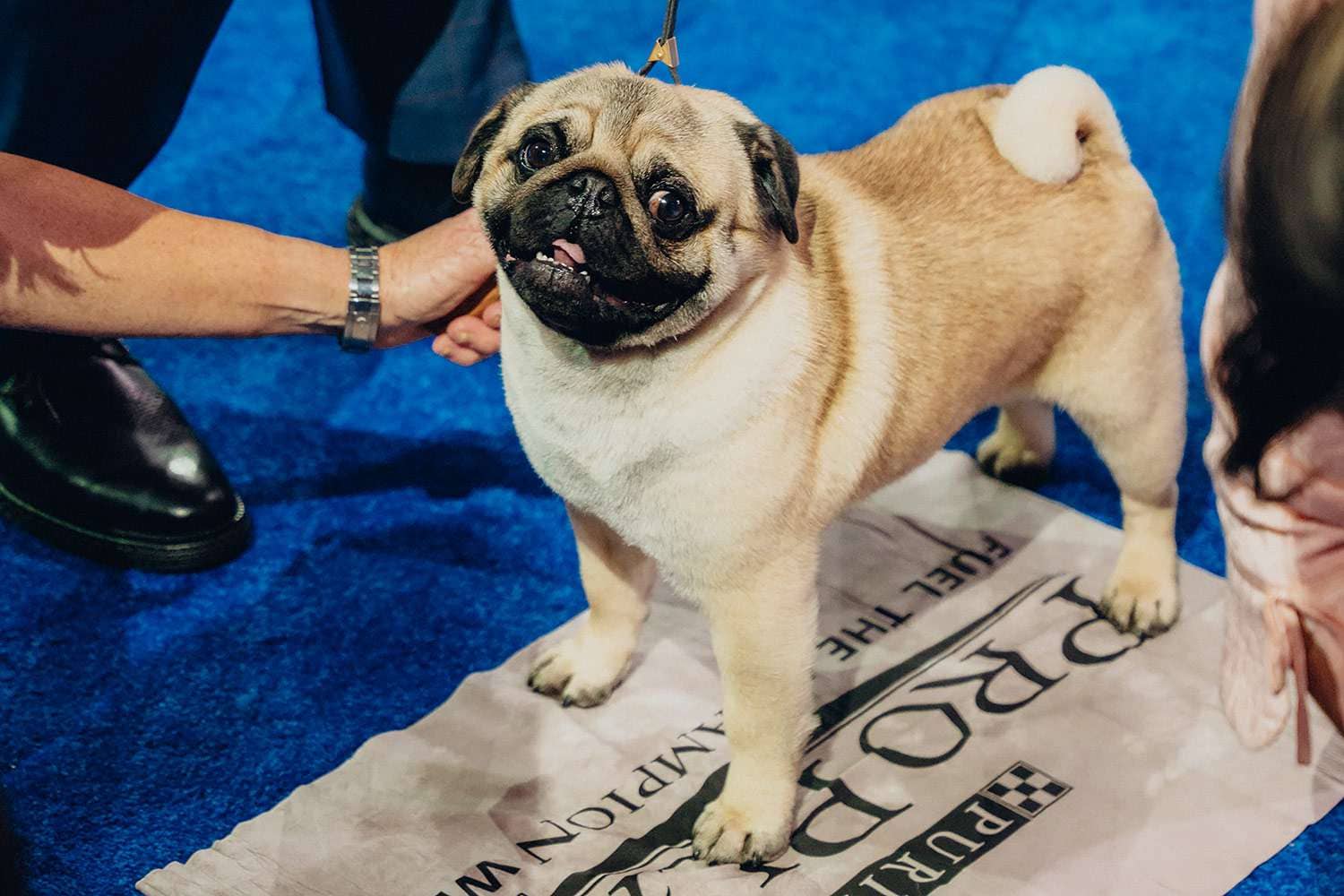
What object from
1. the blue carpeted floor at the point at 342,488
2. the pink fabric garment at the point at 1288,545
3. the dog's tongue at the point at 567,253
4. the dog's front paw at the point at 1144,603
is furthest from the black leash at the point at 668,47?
the dog's front paw at the point at 1144,603

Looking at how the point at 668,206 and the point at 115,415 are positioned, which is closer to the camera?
the point at 668,206

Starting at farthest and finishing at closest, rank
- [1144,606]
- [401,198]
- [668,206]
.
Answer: [401,198] < [1144,606] < [668,206]

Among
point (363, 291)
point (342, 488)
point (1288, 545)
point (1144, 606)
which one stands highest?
point (1288, 545)

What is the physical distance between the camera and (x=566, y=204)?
98cm

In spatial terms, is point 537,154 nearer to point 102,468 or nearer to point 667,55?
point 667,55

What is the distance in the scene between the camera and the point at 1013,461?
1647mm

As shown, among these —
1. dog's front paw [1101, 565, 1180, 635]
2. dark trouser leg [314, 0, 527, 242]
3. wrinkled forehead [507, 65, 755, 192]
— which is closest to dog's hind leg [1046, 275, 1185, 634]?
dog's front paw [1101, 565, 1180, 635]

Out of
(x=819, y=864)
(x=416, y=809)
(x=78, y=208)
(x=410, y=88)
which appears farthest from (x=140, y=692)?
(x=410, y=88)

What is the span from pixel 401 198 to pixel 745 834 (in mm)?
1099

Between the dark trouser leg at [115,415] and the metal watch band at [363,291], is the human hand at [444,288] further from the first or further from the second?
the dark trouser leg at [115,415]

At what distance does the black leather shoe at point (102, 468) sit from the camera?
4.93 feet

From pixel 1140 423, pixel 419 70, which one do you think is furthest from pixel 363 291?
pixel 1140 423

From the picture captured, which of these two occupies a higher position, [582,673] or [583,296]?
[583,296]

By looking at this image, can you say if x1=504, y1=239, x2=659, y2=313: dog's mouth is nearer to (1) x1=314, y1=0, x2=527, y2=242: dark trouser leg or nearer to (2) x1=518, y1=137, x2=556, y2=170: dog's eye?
(2) x1=518, y1=137, x2=556, y2=170: dog's eye
